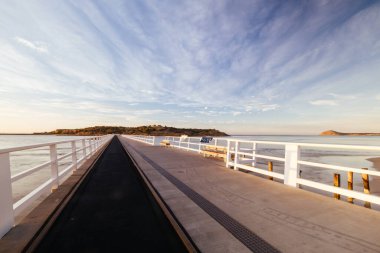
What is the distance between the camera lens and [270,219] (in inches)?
145

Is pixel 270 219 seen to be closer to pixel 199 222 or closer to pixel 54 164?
pixel 199 222

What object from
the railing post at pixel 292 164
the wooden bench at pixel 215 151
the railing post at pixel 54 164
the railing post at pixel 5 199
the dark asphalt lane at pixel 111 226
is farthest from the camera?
the wooden bench at pixel 215 151

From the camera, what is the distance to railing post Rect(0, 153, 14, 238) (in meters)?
3.05

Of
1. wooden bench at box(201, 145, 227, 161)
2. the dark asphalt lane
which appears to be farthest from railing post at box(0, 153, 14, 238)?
wooden bench at box(201, 145, 227, 161)

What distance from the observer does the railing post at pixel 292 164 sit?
575 centimetres

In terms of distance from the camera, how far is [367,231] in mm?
3213

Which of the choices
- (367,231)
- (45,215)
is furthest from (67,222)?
(367,231)

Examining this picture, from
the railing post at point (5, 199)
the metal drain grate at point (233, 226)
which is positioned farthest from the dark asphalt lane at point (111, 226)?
the metal drain grate at point (233, 226)

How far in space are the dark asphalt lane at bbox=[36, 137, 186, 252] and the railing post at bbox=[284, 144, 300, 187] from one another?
399cm

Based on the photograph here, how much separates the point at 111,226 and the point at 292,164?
4.95 meters

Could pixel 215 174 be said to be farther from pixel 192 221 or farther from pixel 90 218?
pixel 90 218

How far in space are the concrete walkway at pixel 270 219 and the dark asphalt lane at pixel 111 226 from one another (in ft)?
1.36

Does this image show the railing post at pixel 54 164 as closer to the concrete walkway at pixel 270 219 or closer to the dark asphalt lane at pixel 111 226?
the dark asphalt lane at pixel 111 226

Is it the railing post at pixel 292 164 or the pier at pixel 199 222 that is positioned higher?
the railing post at pixel 292 164
